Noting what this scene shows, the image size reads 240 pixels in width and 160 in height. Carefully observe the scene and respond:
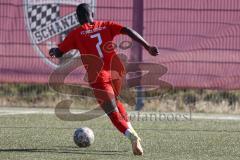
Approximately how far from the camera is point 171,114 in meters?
15.2

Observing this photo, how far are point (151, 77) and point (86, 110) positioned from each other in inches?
64.5

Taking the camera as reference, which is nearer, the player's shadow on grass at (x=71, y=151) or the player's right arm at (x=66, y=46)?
the player's shadow on grass at (x=71, y=151)

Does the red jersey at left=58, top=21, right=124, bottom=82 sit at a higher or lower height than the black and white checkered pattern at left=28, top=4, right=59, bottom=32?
higher

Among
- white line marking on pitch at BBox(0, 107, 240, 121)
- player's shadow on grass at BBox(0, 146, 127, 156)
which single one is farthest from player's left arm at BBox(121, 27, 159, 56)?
white line marking on pitch at BBox(0, 107, 240, 121)

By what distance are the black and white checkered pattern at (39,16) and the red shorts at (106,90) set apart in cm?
→ 714

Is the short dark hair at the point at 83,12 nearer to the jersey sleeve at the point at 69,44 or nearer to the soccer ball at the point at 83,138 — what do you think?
the jersey sleeve at the point at 69,44

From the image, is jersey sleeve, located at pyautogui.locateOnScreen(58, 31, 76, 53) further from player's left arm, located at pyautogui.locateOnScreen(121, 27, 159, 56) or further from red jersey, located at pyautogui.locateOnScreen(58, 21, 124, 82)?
player's left arm, located at pyautogui.locateOnScreen(121, 27, 159, 56)

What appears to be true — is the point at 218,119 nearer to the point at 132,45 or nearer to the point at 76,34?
the point at 132,45

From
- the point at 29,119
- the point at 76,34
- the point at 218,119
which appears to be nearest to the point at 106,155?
the point at 76,34

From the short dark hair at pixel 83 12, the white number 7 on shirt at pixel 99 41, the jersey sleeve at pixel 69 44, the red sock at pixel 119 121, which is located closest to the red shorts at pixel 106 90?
the red sock at pixel 119 121

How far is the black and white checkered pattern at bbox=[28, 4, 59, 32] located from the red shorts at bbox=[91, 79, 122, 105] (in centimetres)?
714

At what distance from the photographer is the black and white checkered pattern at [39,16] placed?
1633cm

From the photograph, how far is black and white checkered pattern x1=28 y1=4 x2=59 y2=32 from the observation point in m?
16.3

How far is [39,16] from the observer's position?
53.8 feet
